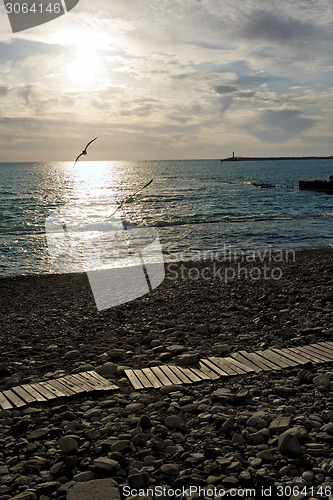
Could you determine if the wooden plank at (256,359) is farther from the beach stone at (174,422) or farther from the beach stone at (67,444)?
the beach stone at (67,444)

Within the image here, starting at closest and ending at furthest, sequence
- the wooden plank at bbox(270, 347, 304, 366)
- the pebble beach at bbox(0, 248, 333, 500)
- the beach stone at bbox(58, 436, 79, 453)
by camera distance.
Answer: the pebble beach at bbox(0, 248, 333, 500)
the beach stone at bbox(58, 436, 79, 453)
the wooden plank at bbox(270, 347, 304, 366)

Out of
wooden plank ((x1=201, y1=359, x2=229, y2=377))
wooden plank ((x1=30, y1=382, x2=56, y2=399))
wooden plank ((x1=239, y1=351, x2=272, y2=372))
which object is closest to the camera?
wooden plank ((x1=30, y1=382, x2=56, y2=399))

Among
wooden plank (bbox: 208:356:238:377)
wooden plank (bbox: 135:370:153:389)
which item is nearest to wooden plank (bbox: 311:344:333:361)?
wooden plank (bbox: 208:356:238:377)

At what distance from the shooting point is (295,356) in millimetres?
7438

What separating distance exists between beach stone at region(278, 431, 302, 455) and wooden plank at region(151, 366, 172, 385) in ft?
7.34

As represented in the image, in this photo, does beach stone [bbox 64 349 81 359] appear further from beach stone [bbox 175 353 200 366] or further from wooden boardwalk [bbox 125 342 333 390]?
beach stone [bbox 175 353 200 366]

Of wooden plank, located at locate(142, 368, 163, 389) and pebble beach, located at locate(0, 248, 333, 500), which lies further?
wooden plank, located at locate(142, 368, 163, 389)

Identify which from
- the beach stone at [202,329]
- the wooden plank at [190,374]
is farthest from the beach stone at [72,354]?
the beach stone at [202,329]

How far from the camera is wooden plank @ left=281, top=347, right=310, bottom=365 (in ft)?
23.5

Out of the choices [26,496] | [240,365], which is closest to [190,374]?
[240,365]

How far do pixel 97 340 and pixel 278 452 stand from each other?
17.3ft

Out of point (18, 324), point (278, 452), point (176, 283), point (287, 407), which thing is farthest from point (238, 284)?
point (278, 452)

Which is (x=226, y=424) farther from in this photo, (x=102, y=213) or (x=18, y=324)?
(x=102, y=213)

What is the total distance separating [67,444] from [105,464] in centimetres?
63
